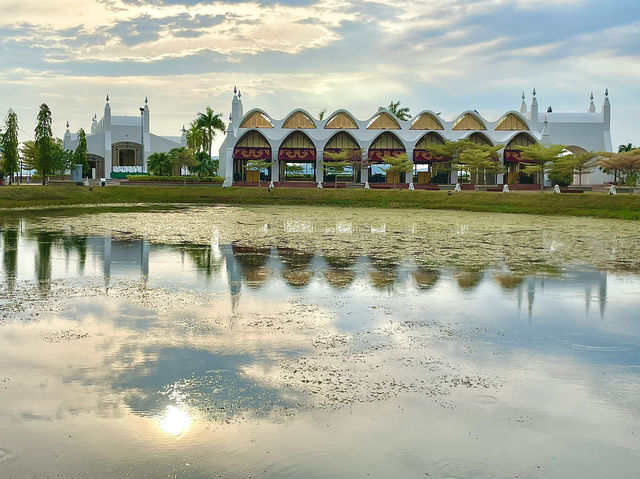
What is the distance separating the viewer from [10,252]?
18.2 metres

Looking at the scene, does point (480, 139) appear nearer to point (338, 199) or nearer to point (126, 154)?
point (338, 199)

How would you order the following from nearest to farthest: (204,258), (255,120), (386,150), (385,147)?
(204,258)
(386,150)
(385,147)
(255,120)

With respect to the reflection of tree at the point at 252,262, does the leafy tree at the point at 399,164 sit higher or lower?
higher

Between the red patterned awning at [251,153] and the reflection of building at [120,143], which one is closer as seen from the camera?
the red patterned awning at [251,153]

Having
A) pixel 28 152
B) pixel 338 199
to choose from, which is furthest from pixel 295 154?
pixel 28 152

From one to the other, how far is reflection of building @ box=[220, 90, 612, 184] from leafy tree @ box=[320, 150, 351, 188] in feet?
3.61

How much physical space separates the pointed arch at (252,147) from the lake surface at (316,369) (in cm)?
5629

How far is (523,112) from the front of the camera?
8769cm

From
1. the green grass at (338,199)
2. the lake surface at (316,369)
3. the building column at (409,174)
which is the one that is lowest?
the lake surface at (316,369)

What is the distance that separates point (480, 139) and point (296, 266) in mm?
63232

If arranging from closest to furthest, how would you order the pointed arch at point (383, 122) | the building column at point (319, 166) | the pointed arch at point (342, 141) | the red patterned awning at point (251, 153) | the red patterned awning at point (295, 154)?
the building column at point (319, 166) < the red patterned awning at point (251, 153) < the red patterned awning at point (295, 154) < the pointed arch at point (342, 141) < the pointed arch at point (383, 122)

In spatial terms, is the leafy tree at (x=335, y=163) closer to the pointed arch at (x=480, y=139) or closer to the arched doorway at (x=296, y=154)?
the arched doorway at (x=296, y=154)

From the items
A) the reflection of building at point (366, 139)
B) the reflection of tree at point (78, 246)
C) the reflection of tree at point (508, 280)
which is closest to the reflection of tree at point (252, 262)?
the reflection of tree at point (78, 246)

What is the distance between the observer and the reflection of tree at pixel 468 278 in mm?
14118
